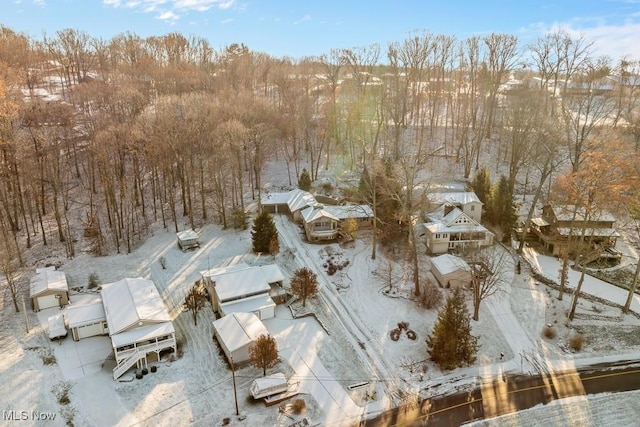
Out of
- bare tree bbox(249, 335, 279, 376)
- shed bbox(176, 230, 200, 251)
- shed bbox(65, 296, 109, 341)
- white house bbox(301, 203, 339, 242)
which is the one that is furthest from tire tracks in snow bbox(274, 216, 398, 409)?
shed bbox(65, 296, 109, 341)

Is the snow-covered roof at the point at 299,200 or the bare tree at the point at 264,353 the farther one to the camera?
the snow-covered roof at the point at 299,200

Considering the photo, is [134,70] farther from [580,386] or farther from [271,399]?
[580,386]

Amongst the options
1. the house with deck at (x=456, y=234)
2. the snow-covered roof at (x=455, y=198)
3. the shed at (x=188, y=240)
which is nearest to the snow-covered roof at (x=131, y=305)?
the shed at (x=188, y=240)

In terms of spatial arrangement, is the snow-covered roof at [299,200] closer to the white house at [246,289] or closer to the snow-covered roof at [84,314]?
the white house at [246,289]

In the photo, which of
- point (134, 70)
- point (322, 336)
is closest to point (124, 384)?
point (322, 336)

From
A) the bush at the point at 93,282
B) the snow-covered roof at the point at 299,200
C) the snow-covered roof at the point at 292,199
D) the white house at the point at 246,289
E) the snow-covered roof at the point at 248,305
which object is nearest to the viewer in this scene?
the snow-covered roof at the point at 248,305

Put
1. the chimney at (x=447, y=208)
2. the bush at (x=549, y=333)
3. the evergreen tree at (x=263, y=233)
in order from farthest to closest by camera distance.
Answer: the chimney at (x=447, y=208), the evergreen tree at (x=263, y=233), the bush at (x=549, y=333)

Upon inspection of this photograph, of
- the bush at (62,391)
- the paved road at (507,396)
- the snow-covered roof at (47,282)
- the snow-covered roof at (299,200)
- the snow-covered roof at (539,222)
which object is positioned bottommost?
the paved road at (507,396)
